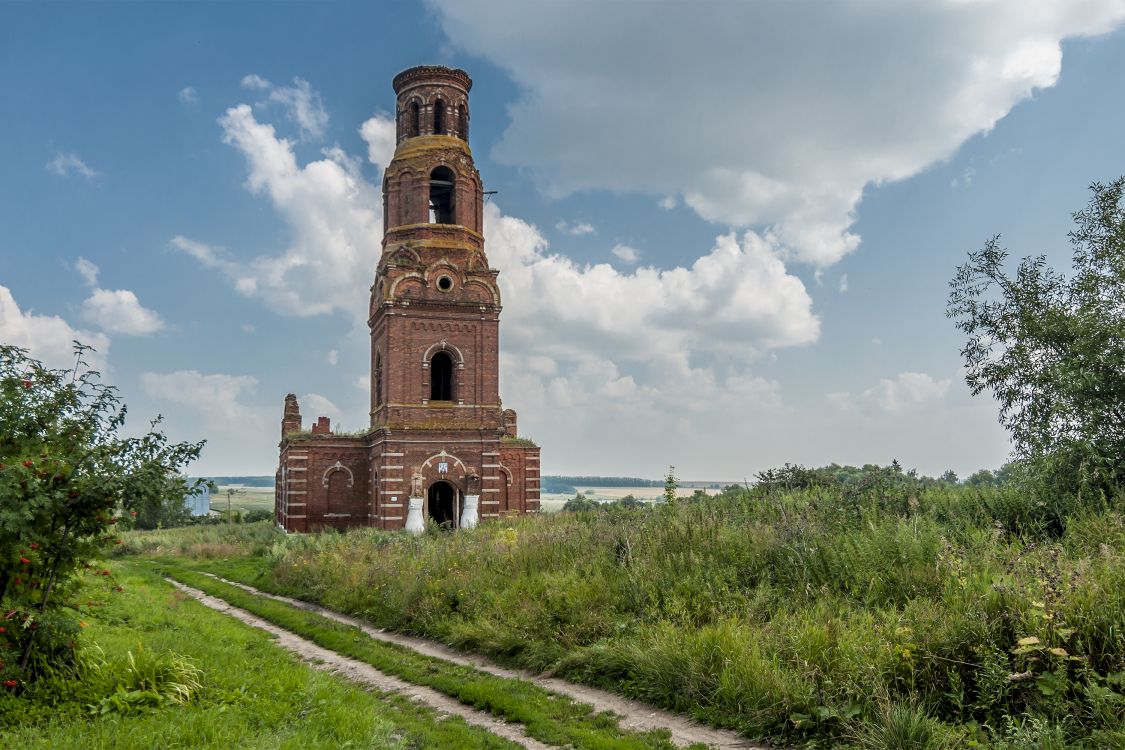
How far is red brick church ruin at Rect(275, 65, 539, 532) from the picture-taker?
29391mm

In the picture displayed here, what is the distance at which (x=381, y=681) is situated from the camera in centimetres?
1048

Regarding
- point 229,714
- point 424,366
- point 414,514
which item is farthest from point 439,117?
point 229,714

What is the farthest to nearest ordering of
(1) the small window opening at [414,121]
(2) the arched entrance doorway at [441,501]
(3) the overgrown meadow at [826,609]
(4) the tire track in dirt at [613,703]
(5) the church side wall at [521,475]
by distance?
(5) the church side wall at [521,475], (1) the small window opening at [414,121], (2) the arched entrance doorway at [441,501], (4) the tire track in dirt at [613,703], (3) the overgrown meadow at [826,609]

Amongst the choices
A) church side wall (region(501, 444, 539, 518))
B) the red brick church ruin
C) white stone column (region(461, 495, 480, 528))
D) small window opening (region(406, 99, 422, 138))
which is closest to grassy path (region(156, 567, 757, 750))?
white stone column (region(461, 495, 480, 528))

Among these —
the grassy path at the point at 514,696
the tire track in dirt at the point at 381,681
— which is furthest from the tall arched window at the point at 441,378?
the grassy path at the point at 514,696

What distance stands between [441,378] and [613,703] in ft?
80.0

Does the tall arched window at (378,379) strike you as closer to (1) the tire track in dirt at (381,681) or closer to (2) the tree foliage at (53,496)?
(1) the tire track in dirt at (381,681)

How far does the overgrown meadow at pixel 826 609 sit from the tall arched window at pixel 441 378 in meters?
15.2

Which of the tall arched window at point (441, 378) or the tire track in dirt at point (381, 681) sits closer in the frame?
the tire track in dirt at point (381, 681)

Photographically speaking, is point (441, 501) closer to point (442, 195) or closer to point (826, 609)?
point (442, 195)

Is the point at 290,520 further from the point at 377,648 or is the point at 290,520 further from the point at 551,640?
the point at 551,640

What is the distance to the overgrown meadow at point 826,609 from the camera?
6.77 m

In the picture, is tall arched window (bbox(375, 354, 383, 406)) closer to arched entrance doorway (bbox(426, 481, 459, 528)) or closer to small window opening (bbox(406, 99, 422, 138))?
arched entrance doorway (bbox(426, 481, 459, 528))

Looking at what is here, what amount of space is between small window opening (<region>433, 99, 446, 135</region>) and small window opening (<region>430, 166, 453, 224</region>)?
73.7 inches
